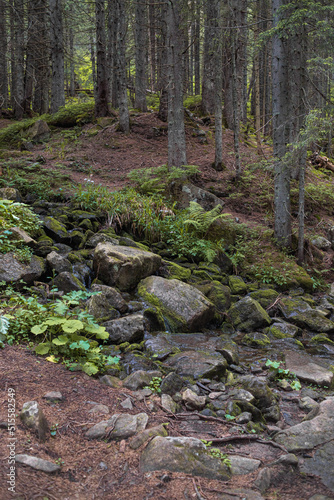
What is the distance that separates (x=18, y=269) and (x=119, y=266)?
71.7 inches

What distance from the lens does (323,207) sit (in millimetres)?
11352

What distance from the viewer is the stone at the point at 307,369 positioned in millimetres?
4570

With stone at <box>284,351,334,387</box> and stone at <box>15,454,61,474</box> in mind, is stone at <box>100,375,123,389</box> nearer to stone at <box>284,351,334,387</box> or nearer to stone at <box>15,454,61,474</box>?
stone at <box>15,454,61,474</box>

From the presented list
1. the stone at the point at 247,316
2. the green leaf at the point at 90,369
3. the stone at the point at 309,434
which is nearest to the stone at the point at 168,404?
the green leaf at the point at 90,369

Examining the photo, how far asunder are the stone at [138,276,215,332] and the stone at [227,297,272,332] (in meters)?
0.47

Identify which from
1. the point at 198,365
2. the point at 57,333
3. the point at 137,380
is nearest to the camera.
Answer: the point at 137,380

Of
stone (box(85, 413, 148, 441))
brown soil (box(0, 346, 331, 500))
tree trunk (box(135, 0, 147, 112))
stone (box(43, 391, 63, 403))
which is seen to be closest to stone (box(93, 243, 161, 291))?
brown soil (box(0, 346, 331, 500))

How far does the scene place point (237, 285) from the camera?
25.1 feet

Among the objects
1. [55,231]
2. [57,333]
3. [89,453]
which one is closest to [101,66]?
[55,231]

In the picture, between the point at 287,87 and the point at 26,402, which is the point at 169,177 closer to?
the point at 287,87

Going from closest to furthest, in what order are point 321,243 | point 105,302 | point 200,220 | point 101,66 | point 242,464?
1. point 242,464
2. point 105,302
3. point 200,220
4. point 321,243
5. point 101,66

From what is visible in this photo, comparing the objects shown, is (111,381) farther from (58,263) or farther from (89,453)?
(58,263)

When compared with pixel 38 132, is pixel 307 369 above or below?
below

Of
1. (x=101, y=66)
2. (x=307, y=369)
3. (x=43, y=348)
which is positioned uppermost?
(x=101, y=66)
